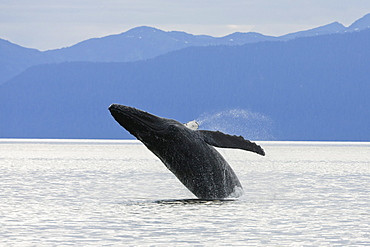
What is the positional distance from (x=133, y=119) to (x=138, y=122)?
0.41 feet

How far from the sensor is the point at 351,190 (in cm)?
2214

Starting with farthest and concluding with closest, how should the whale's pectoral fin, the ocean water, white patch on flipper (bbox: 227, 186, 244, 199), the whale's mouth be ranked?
white patch on flipper (bbox: 227, 186, 244, 199), the whale's mouth, the whale's pectoral fin, the ocean water

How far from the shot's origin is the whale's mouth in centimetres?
1521

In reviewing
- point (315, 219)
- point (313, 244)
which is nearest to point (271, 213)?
point (315, 219)

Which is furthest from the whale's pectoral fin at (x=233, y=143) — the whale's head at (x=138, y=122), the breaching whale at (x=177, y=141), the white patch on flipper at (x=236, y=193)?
the white patch on flipper at (x=236, y=193)

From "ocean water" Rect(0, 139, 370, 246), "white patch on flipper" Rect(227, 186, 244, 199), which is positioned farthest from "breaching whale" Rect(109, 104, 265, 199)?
"white patch on flipper" Rect(227, 186, 244, 199)

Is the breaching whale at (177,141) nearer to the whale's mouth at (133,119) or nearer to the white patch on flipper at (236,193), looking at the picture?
the whale's mouth at (133,119)

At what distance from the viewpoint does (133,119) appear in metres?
15.3

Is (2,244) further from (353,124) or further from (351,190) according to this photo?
(353,124)

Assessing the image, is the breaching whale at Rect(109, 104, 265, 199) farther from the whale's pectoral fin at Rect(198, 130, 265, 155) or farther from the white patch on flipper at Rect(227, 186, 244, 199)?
the white patch on flipper at Rect(227, 186, 244, 199)

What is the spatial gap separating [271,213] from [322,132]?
176205mm

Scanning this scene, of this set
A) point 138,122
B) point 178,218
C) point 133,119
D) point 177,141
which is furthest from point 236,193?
point 178,218

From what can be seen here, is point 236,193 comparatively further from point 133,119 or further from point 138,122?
point 133,119

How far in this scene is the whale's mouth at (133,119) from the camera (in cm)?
1521
